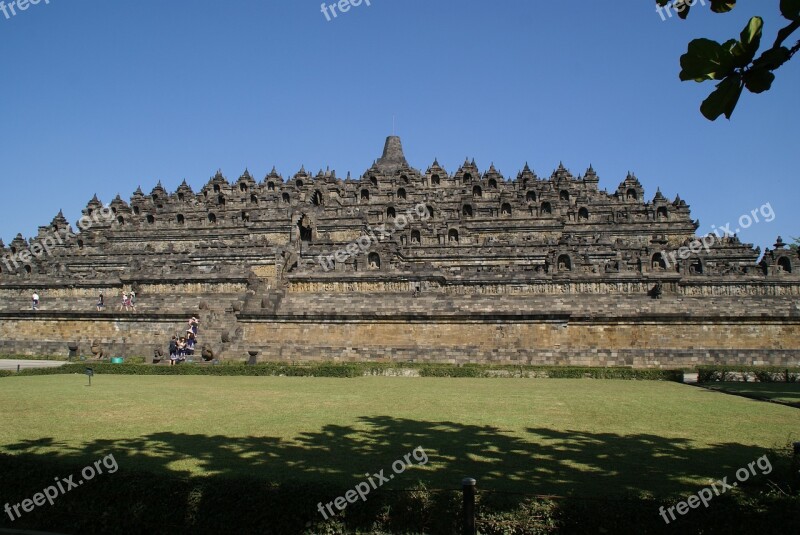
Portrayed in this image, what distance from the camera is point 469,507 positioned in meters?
5.93

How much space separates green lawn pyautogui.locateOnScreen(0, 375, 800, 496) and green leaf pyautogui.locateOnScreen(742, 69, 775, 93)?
5.49m

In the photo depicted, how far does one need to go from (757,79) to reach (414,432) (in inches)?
362

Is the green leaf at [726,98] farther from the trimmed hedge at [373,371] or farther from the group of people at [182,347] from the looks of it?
the group of people at [182,347]

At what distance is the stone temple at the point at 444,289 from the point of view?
2927 centimetres

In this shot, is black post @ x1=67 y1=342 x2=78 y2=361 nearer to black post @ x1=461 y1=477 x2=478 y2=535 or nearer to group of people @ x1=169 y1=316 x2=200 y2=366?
group of people @ x1=169 y1=316 x2=200 y2=366

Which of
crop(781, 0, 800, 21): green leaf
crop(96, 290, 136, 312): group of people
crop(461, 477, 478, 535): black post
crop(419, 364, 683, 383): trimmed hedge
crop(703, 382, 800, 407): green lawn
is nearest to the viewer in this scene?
crop(781, 0, 800, 21): green leaf

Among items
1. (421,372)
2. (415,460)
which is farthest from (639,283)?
(415,460)

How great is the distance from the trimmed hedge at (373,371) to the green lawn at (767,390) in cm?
227

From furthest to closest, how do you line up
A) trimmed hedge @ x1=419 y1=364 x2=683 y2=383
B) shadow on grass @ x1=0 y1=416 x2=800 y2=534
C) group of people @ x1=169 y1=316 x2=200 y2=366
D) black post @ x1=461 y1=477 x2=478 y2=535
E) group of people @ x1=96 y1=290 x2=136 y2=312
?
group of people @ x1=96 y1=290 x2=136 y2=312
group of people @ x1=169 y1=316 x2=200 y2=366
trimmed hedge @ x1=419 y1=364 x2=683 y2=383
shadow on grass @ x1=0 y1=416 x2=800 y2=534
black post @ x1=461 y1=477 x2=478 y2=535

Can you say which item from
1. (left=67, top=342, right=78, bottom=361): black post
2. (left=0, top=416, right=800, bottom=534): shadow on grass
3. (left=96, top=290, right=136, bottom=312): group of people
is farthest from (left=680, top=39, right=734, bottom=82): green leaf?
(left=96, top=290, right=136, bottom=312): group of people

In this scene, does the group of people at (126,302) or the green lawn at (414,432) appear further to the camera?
the group of people at (126,302)

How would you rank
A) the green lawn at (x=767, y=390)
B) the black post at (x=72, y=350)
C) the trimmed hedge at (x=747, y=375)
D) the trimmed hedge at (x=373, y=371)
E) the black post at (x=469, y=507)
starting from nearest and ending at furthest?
the black post at (x=469, y=507), the green lawn at (x=767, y=390), the trimmed hedge at (x=747, y=375), the trimmed hedge at (x=373, y=371), the black post at (x=72, y=350)

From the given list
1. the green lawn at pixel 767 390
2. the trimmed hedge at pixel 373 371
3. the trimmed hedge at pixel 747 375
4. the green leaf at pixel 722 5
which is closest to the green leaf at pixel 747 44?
the green leaf at pixel 722 5

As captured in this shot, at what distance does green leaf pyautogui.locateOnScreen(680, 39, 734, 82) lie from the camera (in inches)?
135
